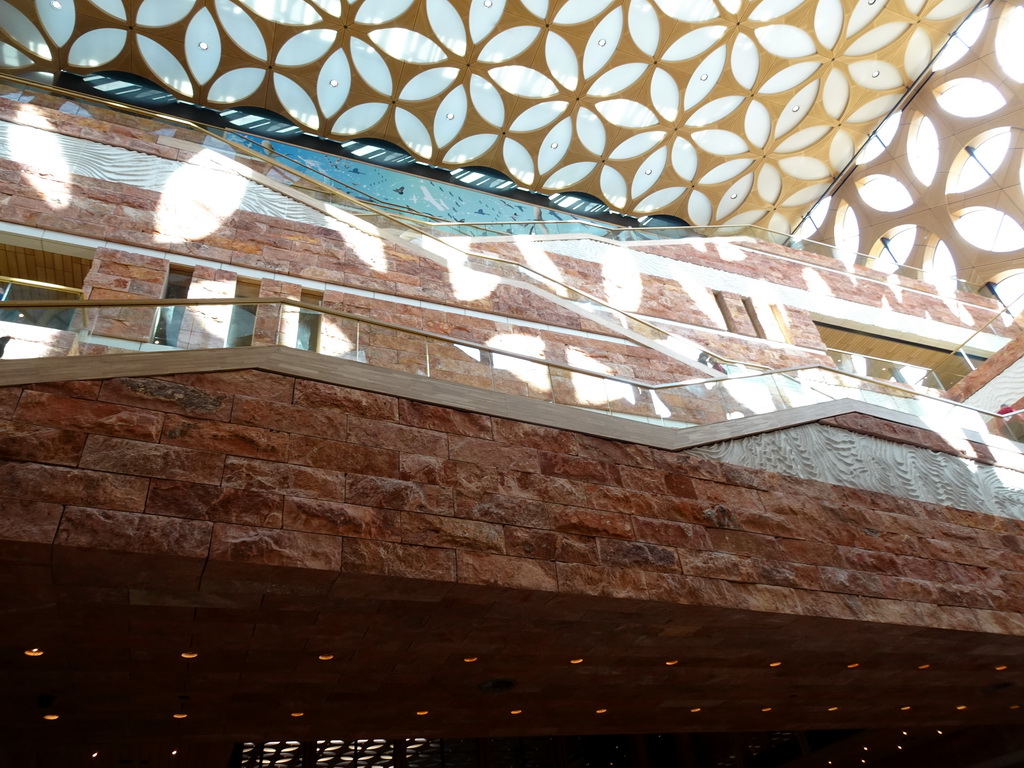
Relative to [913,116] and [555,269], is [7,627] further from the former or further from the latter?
[913,116]

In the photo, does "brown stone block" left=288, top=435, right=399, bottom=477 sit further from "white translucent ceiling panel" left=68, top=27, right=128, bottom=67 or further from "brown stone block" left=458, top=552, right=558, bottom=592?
"white translucent ceiling panel" left=68, top=27, right=128, bottom=67

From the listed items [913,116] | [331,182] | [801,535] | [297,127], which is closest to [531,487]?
[801,535]

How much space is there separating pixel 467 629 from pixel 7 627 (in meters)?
3.73

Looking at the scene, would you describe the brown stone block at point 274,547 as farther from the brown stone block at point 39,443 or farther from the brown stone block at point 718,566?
the brown stone block at point 718,566

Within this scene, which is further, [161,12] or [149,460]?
[161,12]

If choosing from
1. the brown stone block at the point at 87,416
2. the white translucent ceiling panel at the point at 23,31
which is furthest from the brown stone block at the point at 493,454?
the white translucent ceiling panel at the point at 23,31

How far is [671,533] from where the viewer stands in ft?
24.6

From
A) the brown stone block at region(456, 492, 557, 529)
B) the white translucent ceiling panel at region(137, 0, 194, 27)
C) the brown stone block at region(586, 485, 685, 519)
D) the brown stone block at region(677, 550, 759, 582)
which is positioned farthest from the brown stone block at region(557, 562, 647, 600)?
the white translucent ceiling panel at region(137, 0, 194, 27)

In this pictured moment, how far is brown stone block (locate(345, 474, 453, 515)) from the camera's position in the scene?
20.5 feet

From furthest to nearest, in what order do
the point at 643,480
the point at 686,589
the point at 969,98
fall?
the point at 969,98, the point at 643,480, the point at 686,589

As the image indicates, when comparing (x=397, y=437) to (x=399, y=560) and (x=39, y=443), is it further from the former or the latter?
(x=39, y=443)

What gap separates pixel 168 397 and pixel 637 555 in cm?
437

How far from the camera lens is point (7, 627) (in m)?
5.96

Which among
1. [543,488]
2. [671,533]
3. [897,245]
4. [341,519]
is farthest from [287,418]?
[897,245]
